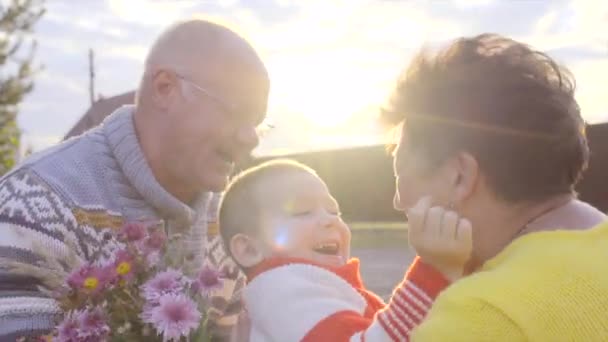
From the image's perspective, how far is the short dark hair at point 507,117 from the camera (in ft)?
5.92

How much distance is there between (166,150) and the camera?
339cm

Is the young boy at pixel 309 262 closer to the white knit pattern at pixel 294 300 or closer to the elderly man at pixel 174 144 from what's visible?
the white knit pattern at pixel 294 300

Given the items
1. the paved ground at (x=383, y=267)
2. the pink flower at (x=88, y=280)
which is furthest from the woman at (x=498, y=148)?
the paved ground at (x=383, y=267)

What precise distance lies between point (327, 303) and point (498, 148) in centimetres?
71

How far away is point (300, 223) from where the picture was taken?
258cm

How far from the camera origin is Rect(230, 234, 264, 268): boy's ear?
8.57 ft

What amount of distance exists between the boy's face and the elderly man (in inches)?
23.0

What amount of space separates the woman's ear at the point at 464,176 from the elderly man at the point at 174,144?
141 centimetres

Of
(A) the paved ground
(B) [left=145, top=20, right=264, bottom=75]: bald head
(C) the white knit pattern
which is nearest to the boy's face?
(C) the white knit pattern

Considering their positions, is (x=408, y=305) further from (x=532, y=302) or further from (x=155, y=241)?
(x=155, y=241)

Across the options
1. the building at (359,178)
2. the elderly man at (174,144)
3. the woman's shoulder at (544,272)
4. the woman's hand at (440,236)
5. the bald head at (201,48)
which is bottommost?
the building at (359,178)

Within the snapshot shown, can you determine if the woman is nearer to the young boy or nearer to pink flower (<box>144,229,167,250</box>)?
the young boy

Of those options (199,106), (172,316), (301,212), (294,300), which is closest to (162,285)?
(172,316)

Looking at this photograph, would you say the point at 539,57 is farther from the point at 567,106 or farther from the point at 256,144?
the point at 256,144
